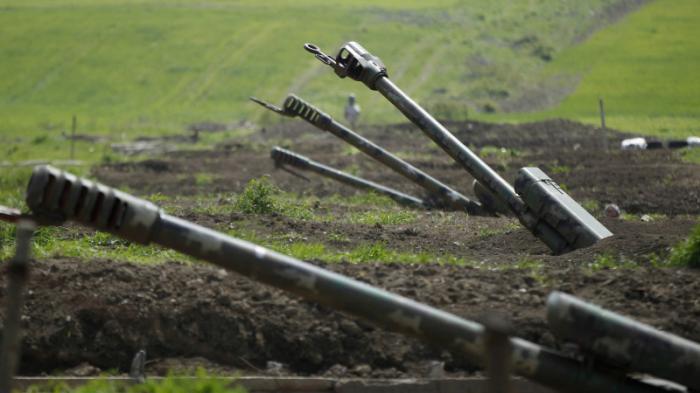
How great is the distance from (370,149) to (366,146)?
0.26 feet

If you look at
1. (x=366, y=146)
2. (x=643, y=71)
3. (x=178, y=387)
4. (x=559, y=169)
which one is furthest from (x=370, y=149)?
(x=643, y=71)

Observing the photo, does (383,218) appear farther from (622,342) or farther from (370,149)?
(622,342)

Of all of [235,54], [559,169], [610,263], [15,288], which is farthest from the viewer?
[235,54]

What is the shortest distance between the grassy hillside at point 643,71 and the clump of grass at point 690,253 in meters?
24.6

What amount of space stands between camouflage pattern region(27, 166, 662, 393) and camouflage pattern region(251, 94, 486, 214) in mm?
10351

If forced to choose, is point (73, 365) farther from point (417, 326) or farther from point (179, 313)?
point (417, 326)

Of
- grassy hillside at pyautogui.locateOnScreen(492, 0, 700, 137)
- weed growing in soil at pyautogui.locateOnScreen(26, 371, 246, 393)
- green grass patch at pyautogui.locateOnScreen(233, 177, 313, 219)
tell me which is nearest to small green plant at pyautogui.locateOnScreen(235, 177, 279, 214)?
green grass patch at pyautogui.locateOnScreen(233, 177, 313, 219)

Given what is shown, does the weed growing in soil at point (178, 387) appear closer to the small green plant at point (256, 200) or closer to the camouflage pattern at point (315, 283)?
the camouflage pattern at point (315, 283)

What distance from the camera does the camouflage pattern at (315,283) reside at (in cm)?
816

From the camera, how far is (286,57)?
71.0 m

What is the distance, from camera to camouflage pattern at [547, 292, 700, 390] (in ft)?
27.0

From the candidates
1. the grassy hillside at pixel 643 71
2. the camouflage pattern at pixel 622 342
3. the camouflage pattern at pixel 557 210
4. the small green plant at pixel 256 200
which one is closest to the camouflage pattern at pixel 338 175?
the small green plant at pixel 256 200

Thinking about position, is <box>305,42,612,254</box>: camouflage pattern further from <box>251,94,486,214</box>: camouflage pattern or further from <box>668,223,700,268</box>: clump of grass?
<box>251,94,486,214</box>: camouflage pattern

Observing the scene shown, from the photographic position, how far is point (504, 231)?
17.0 metres
